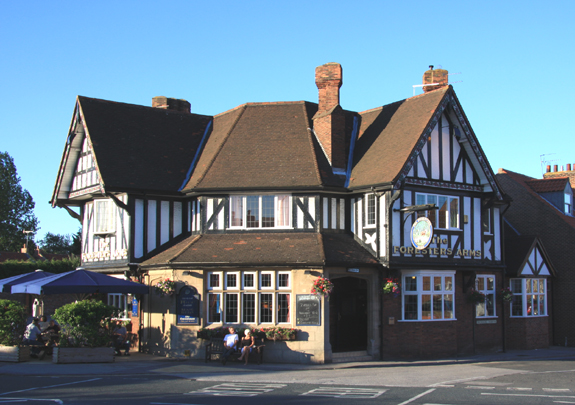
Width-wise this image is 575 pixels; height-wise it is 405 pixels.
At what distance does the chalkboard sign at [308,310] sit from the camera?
2116 centimetres

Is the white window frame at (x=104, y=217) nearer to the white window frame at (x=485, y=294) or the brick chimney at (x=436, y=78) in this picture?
the brick chimney at (x=436, y=78)

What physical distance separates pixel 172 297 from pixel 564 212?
2069cm

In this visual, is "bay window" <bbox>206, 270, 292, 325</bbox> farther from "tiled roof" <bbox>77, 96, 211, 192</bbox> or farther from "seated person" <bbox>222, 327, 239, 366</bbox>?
"tiled roof" <bbox>77, 96, 211, 192</bbox>

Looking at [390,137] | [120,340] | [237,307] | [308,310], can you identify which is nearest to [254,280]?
[237,307]

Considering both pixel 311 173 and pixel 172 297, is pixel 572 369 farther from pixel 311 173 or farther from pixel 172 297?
pixel 172 297

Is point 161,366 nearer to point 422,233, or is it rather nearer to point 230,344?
point 230,344

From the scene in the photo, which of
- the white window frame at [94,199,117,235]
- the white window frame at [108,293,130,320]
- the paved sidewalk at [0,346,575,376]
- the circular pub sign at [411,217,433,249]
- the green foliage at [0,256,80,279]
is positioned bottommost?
the paved sidewalk at [0,346,575,376]

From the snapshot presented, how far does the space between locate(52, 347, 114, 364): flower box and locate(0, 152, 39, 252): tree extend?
44.3 m

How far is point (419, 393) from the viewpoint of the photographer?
1366 centimetres

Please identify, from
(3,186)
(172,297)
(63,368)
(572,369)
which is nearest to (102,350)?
(63,368)

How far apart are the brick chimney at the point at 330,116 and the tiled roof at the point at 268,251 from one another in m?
3.51

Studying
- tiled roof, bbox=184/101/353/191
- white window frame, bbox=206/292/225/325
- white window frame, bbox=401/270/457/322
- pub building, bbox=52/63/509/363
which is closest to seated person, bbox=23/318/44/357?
pub building, bbox=52/63/509/363

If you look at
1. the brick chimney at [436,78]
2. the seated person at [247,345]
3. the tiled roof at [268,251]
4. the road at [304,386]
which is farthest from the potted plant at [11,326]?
the brick chimney at [436,78]

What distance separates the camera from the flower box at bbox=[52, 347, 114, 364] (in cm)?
1984
